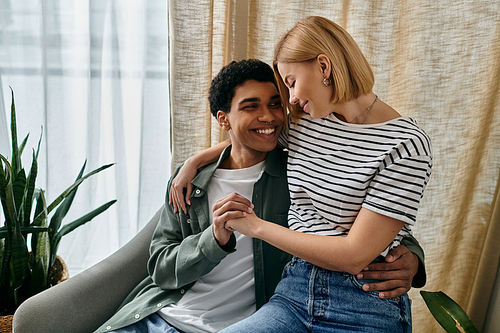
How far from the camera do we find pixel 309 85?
3.57 feet

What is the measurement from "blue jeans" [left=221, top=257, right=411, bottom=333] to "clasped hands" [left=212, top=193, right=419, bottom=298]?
29mm

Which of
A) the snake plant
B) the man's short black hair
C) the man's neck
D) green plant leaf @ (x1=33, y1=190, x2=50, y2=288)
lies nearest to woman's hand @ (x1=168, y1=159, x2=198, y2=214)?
the man's neck

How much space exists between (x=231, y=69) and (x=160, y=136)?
915 millimetres

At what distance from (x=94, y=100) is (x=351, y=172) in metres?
1.54

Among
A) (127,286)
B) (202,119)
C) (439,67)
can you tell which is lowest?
(127,286)

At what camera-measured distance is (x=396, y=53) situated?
1.64 metres

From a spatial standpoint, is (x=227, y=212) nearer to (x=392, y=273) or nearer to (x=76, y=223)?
(x=392, y=273)

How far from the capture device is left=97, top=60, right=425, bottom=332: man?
1.26 metres

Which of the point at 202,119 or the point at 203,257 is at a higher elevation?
the point at 202,119

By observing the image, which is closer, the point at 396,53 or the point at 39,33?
the point at 396,53

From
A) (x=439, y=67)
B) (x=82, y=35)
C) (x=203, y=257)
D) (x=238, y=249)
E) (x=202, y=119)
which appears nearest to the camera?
(x=203, y=257)

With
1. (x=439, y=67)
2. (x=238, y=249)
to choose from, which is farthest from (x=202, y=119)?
(x=439, y=67)

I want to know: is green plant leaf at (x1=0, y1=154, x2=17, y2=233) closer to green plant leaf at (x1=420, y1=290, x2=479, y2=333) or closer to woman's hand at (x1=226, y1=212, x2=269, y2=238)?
woman's hand at (x1=226, y1=212, x2=269, y2=238)

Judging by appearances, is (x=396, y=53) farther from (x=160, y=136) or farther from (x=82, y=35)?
(x=82, y=35)
